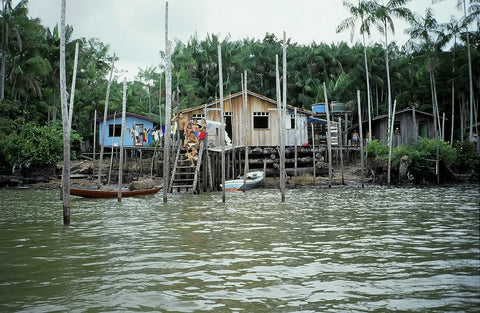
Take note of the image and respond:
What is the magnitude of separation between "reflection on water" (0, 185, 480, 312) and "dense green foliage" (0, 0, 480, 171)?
18.2 meters

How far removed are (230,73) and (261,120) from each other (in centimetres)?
1680

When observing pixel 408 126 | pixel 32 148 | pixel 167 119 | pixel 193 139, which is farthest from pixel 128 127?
pixel 167 119

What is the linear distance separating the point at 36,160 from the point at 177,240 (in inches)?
862

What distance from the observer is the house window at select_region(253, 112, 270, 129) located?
29234 mm

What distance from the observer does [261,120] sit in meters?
29.4

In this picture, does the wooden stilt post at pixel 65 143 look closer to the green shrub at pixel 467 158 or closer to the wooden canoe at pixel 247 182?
the wooden canoe at pixel 247 182

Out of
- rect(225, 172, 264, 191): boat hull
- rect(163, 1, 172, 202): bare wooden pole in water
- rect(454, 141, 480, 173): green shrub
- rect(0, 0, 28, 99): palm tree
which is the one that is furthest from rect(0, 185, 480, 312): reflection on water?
rect(0, 0, 28, 99): palm tree

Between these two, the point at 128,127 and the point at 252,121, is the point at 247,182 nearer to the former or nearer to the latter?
the point at 252,121

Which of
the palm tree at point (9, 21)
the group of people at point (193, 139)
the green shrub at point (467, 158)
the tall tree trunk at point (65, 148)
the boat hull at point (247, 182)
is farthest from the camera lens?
the palm tree at point (9, 21)

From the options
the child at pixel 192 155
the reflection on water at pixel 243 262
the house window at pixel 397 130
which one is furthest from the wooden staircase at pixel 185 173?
the house window at pixel 397 130

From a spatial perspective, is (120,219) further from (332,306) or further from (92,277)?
(332,306)

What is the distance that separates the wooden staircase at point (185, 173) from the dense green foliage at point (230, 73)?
10.7 metres

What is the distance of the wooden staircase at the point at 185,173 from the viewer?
2098 centimetres

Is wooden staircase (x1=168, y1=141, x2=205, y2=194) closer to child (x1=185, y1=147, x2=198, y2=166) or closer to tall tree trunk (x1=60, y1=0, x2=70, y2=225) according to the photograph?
A: child (x1=185, y1=147, x2=198, y2=166)
